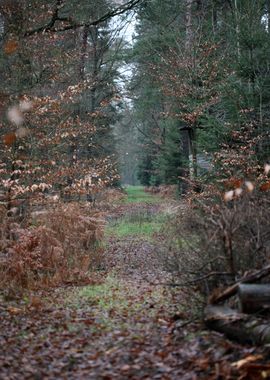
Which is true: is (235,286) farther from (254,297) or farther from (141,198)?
(141,198)

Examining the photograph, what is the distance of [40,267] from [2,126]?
4.28 meters

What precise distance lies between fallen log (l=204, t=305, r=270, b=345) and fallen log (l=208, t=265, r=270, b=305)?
103 millimetres

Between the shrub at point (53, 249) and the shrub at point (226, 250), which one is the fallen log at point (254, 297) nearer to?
the shrub at point (226, 250)

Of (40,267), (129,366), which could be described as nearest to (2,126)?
(40,267)

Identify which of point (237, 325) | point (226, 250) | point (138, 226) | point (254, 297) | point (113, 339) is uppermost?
point (226, 250)

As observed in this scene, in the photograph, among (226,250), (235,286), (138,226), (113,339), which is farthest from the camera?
(138,226)

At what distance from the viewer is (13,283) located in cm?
1060

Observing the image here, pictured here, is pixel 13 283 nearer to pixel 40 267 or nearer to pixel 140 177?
pixel 40 267

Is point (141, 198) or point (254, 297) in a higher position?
point (141, 198)

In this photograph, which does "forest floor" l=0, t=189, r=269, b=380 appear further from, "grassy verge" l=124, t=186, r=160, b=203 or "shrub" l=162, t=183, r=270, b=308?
"grassy verge" l=124, t=186, r=160, b=203

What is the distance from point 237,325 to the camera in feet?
20.0

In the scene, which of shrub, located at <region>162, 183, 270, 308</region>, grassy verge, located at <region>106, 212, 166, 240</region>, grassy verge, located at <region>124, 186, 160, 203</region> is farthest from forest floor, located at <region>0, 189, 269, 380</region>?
grassy verge, located at <region>124, 186, 160, 203</region>

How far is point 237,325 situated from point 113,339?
→ 1.81 meters

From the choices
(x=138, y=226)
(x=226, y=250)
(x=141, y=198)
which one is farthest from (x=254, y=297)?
(x=141, y=198)
